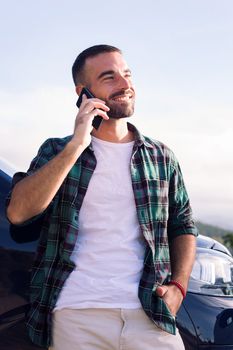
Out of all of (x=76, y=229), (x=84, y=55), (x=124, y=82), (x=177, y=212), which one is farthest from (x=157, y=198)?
(x=84, y=55)

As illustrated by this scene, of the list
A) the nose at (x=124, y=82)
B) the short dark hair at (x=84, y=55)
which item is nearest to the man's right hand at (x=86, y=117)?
the nose at (x=124, y=82)

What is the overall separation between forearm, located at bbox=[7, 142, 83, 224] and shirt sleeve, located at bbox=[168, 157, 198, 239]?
582 mm

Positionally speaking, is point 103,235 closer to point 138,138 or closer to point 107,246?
point 107,246

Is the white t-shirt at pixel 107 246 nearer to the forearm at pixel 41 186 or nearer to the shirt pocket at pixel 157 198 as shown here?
the shirt pocket at pixel 157 198

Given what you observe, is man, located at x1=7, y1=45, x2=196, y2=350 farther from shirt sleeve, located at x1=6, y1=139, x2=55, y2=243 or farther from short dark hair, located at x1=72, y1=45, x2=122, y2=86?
short dark hair, located at x1=72, y1=45, x2=122, y2=86

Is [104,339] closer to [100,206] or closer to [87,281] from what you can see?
[87,281]

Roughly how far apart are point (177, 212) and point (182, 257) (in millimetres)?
203

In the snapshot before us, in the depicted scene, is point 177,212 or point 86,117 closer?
point 86,117

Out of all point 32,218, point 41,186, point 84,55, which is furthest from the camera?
point 84,55

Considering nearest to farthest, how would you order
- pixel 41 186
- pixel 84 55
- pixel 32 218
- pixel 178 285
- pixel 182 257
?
pixel 41 186 → pixel 32 218 → pixel 178 285 → pixel 182 257 → pixel 84 55

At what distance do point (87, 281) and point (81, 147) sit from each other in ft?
1.67

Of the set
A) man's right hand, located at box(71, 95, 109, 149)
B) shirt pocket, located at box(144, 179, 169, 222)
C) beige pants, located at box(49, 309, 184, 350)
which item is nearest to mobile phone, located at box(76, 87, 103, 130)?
man's right hand, located at box(71, 95, 109, 149)

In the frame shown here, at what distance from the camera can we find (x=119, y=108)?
265cm

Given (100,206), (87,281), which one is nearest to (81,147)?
(100,206)
